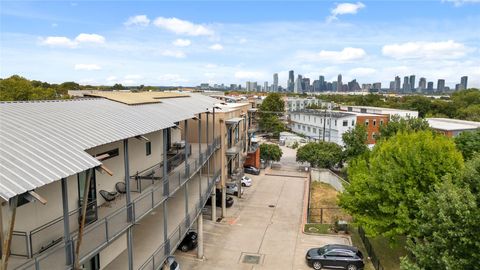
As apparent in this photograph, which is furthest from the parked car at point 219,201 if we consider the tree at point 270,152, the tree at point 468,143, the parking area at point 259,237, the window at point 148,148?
the tree at point 468,143

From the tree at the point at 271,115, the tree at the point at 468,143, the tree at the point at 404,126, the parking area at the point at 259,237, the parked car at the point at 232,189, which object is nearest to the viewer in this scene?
the parking area at the point at 259,237

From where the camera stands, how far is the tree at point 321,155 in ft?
147

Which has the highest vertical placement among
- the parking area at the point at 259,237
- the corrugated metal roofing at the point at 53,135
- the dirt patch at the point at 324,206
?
the corrugated metal roofing at the point at 53,135

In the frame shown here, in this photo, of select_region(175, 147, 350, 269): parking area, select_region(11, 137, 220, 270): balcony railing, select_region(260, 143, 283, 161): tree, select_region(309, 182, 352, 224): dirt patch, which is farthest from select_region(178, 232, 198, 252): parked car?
select_region(260, 143, 283, 161): tree

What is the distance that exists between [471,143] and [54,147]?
3733 cm

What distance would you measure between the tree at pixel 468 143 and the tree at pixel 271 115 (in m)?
44.9

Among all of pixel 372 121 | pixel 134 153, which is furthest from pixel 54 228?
pixel 372 121

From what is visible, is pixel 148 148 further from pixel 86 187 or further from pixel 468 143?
pixel 468 143

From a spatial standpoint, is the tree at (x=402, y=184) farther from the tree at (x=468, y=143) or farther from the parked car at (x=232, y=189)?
the tree at (x=468, y=143)

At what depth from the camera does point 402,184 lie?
64.8 feet

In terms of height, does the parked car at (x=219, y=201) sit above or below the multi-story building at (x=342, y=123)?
below

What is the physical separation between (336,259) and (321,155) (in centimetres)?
2472

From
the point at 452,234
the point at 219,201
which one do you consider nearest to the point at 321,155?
the point at 219,201

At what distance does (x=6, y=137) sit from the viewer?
8625 mm
